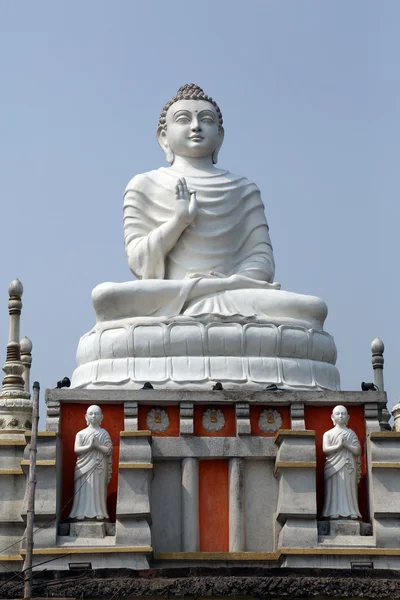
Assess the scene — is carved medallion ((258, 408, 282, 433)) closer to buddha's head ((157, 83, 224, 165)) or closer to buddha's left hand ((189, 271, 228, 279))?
buddha's left hand ((189, 271, 228, 279))

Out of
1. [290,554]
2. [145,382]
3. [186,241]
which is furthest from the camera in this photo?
[186,241]

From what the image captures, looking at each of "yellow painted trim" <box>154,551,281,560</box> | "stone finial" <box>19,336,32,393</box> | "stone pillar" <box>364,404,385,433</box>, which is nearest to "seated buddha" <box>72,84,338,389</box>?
"stone pillar" <box>364,404,385,433</box>

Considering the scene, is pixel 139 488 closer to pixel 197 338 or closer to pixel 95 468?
pixel 95 468

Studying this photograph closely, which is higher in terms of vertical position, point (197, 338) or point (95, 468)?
point (197, 338)

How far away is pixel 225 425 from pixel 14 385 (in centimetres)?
342

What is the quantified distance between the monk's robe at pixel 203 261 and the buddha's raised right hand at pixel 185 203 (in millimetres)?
231

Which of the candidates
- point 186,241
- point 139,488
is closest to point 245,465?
point 139,488

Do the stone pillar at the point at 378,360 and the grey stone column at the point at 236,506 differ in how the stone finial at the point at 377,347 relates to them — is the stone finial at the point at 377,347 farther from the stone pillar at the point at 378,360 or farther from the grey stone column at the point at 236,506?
the grey stone column at the point at 236,506

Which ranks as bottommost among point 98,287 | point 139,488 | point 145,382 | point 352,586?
point 352,586

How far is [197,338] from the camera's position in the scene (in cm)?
1836

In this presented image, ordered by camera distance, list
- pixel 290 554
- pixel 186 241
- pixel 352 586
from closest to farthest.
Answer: pixel 352 586
pixel 290 554
pixel 186 241

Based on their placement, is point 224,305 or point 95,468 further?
point 224,305

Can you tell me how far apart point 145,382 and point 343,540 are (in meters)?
3.13

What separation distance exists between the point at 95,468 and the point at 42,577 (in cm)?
249
